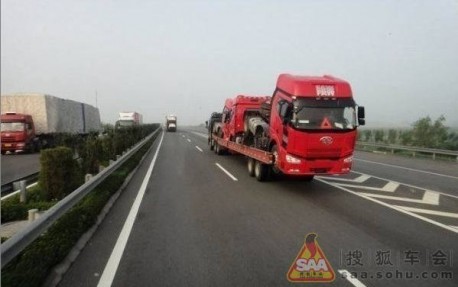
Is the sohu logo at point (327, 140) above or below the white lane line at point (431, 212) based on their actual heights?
above

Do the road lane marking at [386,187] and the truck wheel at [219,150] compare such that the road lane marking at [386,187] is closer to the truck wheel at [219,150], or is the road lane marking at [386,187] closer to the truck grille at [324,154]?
the truck grille at [324,154]

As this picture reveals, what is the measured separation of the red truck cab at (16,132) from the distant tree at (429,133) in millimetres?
30828

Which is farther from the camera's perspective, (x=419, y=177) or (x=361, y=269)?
(x=419, y=177)

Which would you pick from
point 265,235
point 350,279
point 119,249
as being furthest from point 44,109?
point 350,279

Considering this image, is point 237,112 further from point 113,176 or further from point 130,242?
point 130,242

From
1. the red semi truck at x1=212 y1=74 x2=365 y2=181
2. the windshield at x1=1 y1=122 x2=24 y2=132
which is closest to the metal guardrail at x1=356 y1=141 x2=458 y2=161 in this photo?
the red semi truck at x1=212 y1=74 x2=365 y2=181

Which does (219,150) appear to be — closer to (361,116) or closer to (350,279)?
(361,116)

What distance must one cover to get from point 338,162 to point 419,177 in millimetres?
6105

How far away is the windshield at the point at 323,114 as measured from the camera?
11469 millimetres

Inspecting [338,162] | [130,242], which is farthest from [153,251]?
[338,162]

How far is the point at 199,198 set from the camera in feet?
35.3

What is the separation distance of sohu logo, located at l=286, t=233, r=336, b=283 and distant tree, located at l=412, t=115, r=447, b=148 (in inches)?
1360

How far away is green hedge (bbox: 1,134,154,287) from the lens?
187 inches

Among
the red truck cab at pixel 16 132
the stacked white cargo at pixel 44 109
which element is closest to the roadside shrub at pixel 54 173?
the stacked white cargo at pixel 44 109
